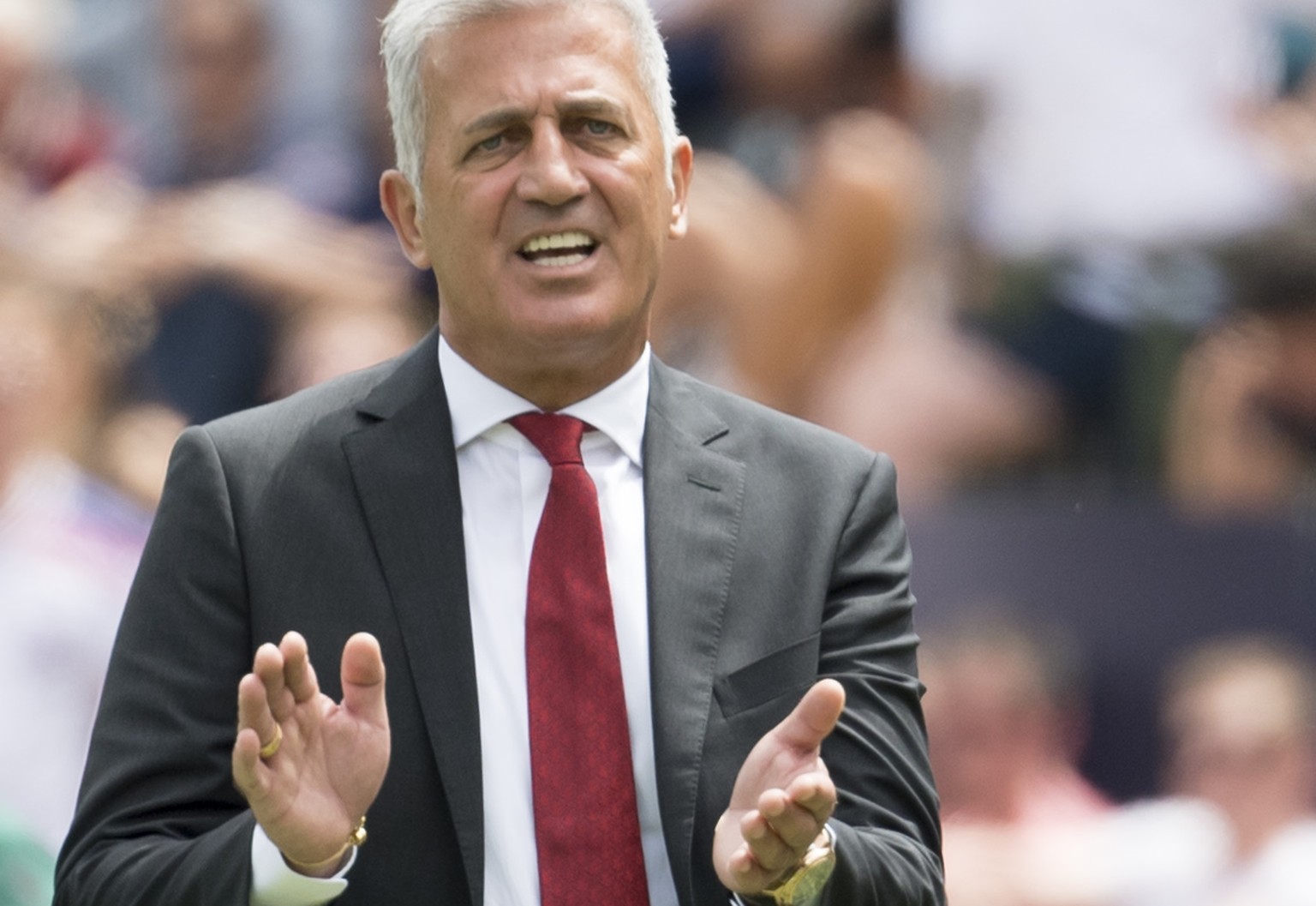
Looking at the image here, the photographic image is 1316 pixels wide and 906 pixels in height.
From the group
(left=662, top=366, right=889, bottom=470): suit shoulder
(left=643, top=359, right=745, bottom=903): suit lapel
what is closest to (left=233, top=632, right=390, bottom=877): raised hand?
(left=643, top=359, right=745, bottom=903): suit lapel

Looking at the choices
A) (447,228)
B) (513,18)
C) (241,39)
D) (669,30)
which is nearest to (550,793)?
(447,228)

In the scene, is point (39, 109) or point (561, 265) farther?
point (39, 109)

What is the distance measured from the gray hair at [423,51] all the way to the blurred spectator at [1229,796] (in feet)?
7.43

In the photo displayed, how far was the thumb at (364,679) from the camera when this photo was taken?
2.26m

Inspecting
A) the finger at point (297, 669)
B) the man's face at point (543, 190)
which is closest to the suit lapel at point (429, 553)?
the man's face at point (543, 190)

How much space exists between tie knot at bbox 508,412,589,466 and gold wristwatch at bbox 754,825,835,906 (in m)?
0.58

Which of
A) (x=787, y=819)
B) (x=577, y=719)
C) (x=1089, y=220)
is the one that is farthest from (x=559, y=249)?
(x=1089, y=220)

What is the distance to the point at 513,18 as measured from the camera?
2.63m

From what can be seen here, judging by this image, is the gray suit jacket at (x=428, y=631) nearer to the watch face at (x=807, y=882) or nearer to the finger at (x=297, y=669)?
the watch face at (x=807, y=882)

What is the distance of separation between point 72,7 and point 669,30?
1.75 metres

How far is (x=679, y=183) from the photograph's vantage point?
2.88 metres

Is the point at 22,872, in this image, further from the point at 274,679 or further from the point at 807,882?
the point at 807,882

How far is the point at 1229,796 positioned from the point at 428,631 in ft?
7.99

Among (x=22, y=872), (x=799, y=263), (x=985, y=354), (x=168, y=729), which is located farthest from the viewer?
(x=799, y=263)
